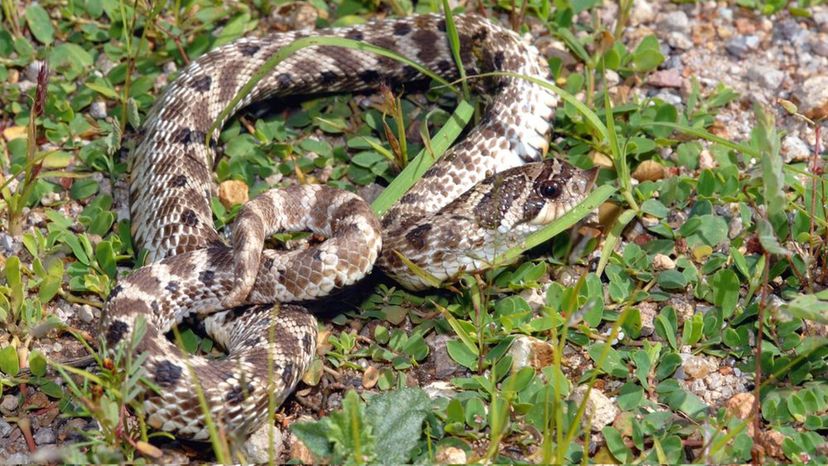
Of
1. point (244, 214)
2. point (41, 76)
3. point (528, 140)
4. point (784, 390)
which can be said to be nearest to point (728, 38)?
point (528, 140)

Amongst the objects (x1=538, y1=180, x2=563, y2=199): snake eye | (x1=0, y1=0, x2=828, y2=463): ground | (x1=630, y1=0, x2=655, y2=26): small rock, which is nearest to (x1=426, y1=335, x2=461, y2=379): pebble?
(x1=0, y1=0, x2=828, y2=463): ground

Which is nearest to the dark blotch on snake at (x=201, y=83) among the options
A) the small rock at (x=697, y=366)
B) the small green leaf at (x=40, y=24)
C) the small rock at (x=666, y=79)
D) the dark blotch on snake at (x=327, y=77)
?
the dark blotch on snake at (x=327, y=77)

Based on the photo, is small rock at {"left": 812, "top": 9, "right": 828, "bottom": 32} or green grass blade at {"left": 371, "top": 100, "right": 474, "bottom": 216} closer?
green grass blade at {"left": 371, "top": 100, "right": 474, "bottom": 216}

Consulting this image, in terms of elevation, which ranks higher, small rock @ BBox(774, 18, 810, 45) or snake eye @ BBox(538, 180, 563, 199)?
small rock @ BBox(774, 18, 810, 45)

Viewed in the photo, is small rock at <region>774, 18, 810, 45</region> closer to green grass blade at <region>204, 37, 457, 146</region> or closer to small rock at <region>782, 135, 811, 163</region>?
small rock at <region>782, 135, 811, 163</region>

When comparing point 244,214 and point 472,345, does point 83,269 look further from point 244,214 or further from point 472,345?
point 472,345

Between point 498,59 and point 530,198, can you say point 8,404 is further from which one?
point 498,59
